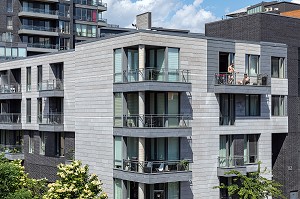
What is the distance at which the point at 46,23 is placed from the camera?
8462 centimetres

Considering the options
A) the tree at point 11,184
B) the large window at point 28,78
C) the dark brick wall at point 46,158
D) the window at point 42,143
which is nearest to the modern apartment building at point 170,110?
the dark brick wall at point 46,158

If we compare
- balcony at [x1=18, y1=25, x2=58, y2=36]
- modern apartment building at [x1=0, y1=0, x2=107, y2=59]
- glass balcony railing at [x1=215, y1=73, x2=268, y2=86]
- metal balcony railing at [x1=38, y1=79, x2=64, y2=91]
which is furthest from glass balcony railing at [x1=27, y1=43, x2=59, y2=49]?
glass balcony railing at [x1=215, y1=73, x2=268, y2=86]

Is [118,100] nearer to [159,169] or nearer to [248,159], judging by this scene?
[159,169]

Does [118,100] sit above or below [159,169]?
above

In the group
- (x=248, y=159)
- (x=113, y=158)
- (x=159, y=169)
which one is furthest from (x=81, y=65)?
(x=248, y=159)

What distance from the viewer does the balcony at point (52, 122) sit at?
43625 mm

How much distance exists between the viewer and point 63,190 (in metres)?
32.1

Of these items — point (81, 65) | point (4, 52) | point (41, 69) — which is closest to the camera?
point (81, 65)

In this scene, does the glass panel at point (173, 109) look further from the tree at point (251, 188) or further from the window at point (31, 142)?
the window at point (31, 142)

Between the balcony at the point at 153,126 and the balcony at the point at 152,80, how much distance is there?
1896 mm

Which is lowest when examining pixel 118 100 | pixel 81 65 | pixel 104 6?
pixel 118 100

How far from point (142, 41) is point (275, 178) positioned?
A: 16291 millimetres

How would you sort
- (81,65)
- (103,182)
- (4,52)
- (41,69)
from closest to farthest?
(103,182) → (81,65) → (41,69) → (4,52)

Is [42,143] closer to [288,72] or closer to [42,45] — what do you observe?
[288,72]
